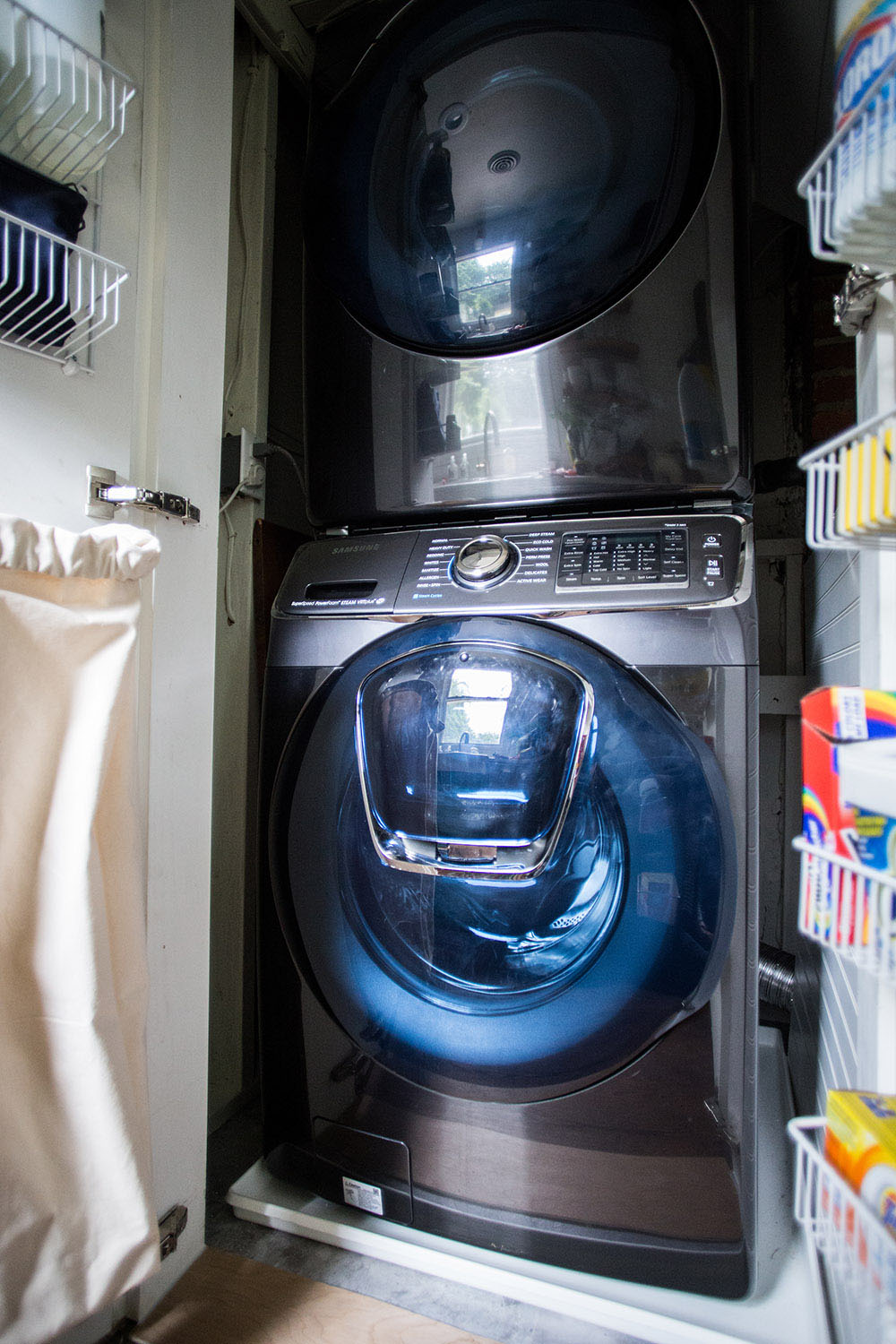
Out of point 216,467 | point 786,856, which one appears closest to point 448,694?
point 216,467

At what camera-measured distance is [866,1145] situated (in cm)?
52

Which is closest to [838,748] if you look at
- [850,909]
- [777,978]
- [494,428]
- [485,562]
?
[850,909]

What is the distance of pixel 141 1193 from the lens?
2.48ft

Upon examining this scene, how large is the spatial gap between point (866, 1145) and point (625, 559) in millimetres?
634

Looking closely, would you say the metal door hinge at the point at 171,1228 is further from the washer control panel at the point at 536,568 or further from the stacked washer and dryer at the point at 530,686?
the washer control panel at the point at 536,568

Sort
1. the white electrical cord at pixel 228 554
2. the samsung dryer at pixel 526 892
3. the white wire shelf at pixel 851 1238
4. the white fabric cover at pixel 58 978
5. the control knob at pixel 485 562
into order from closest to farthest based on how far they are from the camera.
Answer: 1. the white wire shelf at pixel 851 1238
2. the white fabric cover at pixel 58 978
3. the samsung dryer at pixel 526 892
4. the control knob at pixel 485 562
5. the white electrical cord at pixel 228 554

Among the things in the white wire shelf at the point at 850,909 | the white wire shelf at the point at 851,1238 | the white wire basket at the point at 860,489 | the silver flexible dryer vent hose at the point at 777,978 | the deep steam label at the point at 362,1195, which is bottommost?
the deep steam label at the point at 362,1195

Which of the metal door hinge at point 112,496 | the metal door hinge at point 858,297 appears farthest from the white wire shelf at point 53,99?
the metal door hinge at point 858,297

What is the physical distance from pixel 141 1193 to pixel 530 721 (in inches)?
25.6

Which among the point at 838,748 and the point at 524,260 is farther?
the point at 524,260

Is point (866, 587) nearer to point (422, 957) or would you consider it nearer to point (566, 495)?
point (566, 495)

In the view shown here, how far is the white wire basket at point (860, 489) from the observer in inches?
20.9

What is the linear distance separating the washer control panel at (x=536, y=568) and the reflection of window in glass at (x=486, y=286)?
30cm

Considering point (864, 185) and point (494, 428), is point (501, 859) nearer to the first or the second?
point (494, 428)
